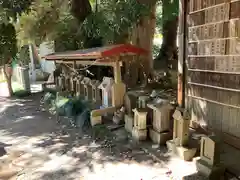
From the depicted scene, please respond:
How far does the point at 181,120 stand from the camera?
157 inches

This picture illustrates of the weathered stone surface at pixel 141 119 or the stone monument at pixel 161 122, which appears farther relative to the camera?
the weathered stone surface at pixel 141 119

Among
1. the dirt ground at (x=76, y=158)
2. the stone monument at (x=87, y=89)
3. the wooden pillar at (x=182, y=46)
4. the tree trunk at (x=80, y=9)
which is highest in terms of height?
the tree trunk at (x=80, y=9)

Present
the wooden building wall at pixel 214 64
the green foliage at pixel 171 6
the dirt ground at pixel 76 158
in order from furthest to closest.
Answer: the green foliage at pixel 171 6
the wooden building wall at pixel 214 64
the dirt ground at pixel 76 158

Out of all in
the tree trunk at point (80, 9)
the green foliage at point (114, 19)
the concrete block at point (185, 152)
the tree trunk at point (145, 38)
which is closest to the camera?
the concrete block at point (185, 152)

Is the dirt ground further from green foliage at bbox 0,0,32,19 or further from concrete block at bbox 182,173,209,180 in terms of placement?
green foliage at bbox 0,0,32,19

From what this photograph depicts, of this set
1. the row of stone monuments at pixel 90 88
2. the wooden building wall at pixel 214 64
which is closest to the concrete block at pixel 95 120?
the row of stone monuments at pixel 90 88

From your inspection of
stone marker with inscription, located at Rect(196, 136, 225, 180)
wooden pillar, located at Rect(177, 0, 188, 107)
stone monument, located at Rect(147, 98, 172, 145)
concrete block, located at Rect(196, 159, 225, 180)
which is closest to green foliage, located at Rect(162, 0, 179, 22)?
wooden pillar, located at Rect(177, 0, 188, 107)

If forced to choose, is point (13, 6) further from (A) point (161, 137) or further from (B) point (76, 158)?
(A) point (161, 137)

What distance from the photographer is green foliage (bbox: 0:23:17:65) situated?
11336mm

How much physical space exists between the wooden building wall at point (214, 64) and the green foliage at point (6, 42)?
371 inches

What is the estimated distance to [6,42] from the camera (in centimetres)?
1144

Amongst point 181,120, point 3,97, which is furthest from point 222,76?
point 3,97

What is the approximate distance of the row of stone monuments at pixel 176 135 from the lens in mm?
3258

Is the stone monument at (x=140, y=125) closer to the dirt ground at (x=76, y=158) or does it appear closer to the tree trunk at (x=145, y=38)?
the dirt ground at (x=76, y=158)
